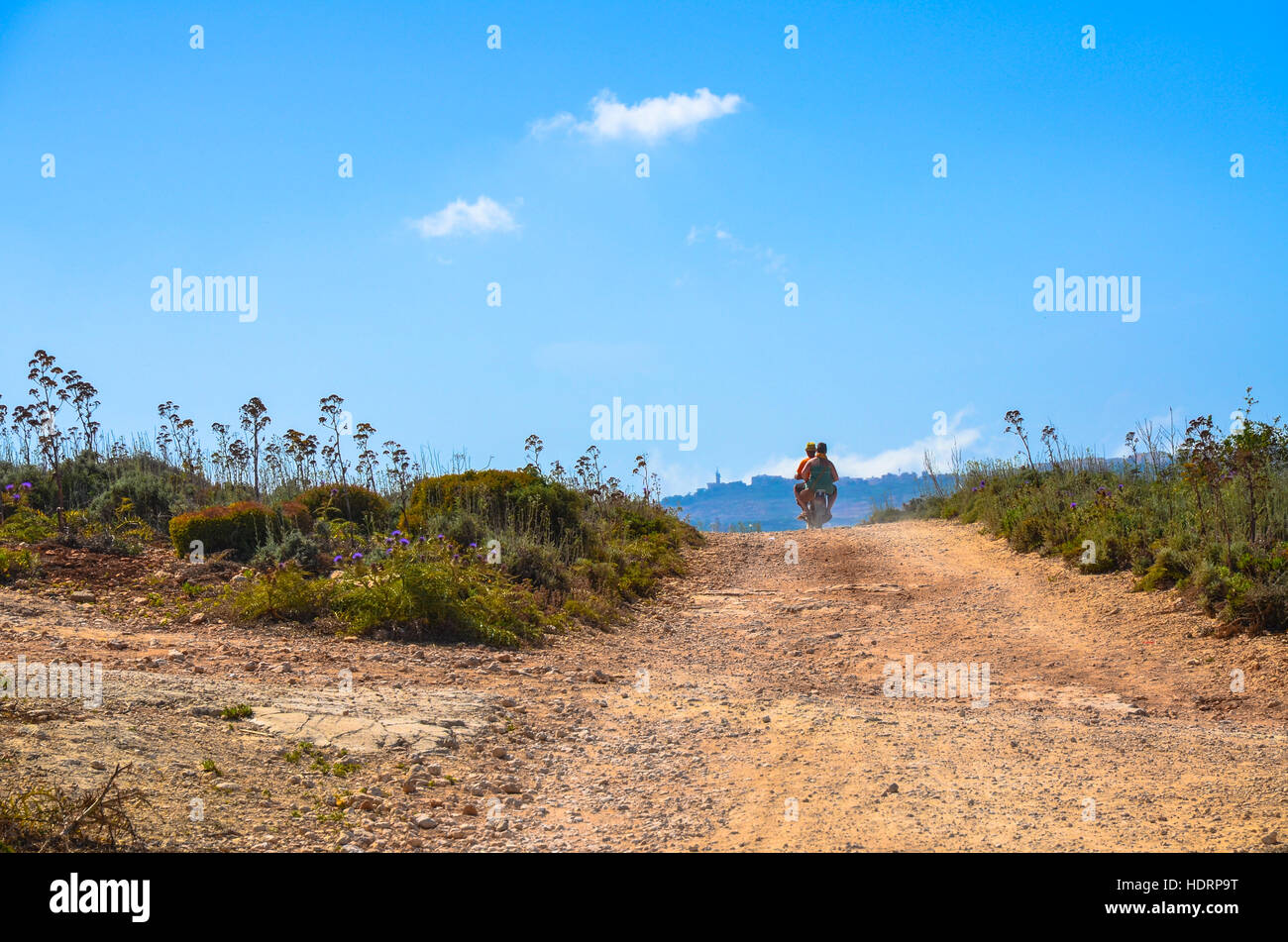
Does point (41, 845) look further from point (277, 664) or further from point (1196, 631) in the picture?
point (1196, 631)

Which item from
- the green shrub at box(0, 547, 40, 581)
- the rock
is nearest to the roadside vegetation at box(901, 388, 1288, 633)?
the rock

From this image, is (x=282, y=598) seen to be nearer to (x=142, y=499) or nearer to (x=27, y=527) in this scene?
(x=27, y=527)

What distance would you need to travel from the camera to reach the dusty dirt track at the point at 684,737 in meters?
5.01

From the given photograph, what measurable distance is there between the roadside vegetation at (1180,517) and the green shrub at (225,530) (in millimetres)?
10813

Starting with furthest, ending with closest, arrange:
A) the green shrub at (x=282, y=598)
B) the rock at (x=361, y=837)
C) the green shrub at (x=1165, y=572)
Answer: the green shrub at (x=1165, y=572), the green shrub at (x=282, y=598), the rock at (x=361, y=837)

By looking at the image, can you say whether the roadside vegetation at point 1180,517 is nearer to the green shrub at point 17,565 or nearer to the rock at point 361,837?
the rock at point 361,837

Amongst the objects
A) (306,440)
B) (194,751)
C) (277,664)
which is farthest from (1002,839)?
(306,440)

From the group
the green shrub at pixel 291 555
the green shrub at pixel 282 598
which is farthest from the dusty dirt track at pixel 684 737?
the green shrub at pixel 291 555

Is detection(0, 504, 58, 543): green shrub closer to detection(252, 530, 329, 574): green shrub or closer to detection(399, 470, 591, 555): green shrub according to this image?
detection(252, 530, 329, 574): green shrub

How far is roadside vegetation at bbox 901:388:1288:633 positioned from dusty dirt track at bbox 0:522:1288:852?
1.47ft

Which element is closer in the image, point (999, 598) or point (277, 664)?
point (277, 664)

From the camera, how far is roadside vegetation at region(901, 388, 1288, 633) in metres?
10.4
